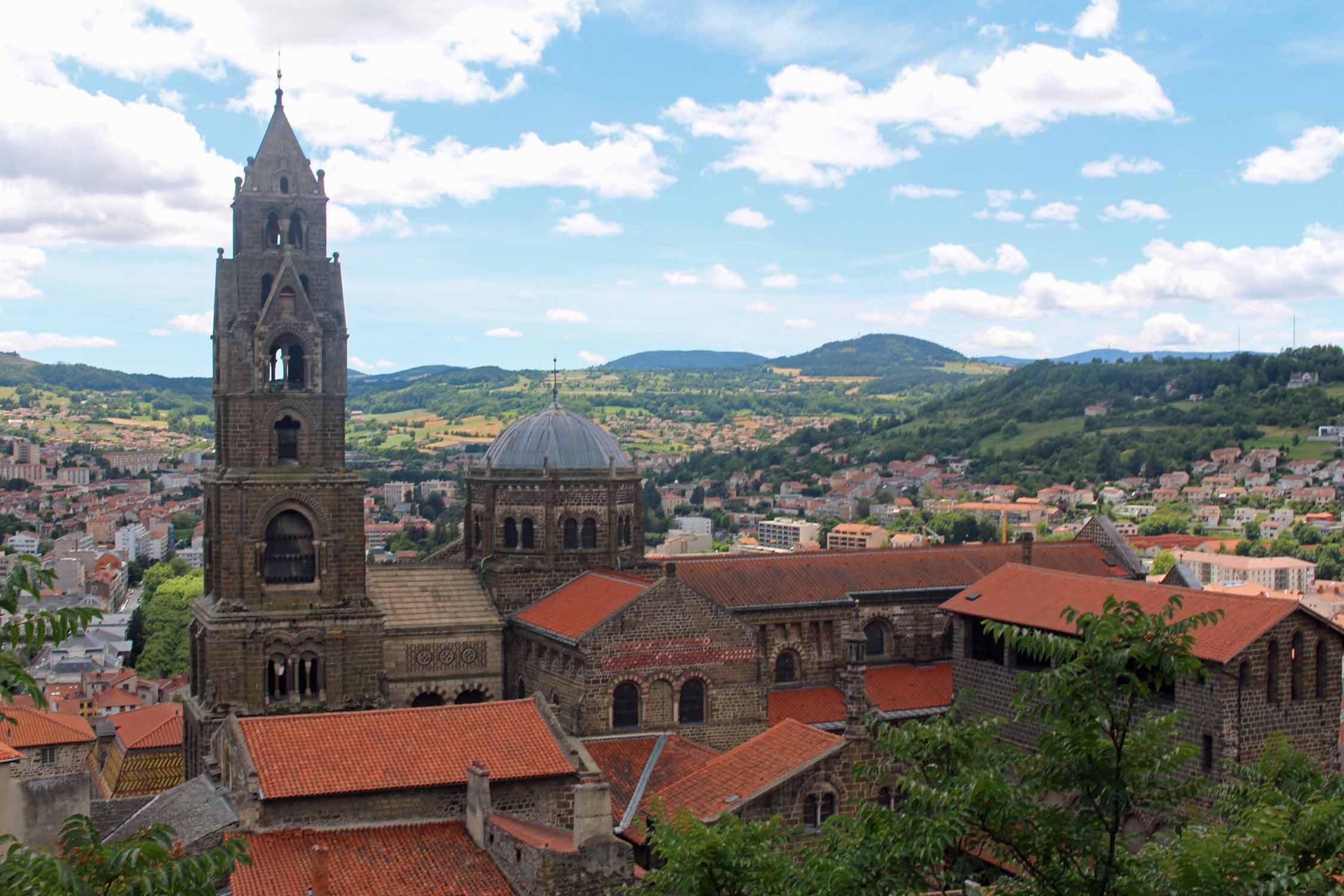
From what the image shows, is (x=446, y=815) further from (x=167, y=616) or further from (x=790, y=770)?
(x=167, y=616)

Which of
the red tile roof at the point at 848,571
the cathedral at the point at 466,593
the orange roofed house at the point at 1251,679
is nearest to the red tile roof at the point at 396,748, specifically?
the cathedral at the point at 466,593

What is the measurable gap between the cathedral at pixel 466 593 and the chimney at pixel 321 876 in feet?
32.0

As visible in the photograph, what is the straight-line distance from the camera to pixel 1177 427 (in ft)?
639

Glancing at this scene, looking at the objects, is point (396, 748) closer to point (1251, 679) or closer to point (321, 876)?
point (321, 876)

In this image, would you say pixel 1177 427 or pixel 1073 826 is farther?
pixel 1177 427

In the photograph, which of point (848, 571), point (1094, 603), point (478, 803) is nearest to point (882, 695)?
point (848, 571)

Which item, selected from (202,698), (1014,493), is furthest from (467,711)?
(1014,493)

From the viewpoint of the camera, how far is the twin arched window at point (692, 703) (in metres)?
39.6

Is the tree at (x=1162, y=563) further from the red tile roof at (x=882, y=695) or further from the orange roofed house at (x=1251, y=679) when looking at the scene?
the orange roofed house at (x=1251, y=679)

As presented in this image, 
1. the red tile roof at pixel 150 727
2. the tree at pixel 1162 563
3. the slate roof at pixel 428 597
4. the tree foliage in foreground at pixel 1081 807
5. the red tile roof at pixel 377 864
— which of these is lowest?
the red tile roof at pixel 150 727

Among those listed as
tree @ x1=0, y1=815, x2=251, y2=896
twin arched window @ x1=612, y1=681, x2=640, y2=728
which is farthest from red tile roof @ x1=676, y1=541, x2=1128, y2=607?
tree @ x1=0, y1=815, x2=251, y2=896

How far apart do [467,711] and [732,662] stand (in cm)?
1003

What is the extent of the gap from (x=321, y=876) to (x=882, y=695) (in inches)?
876

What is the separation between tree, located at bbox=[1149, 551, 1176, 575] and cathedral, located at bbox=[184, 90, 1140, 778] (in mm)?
77189
